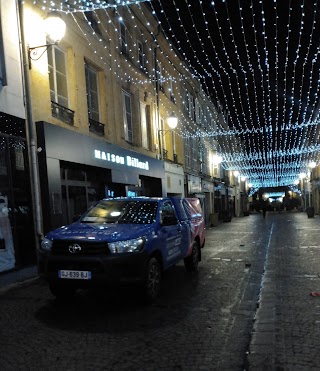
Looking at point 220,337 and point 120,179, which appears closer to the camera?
point 220,337

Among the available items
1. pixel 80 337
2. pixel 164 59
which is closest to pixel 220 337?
pixel 80 337

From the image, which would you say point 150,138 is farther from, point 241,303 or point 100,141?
point 241,303

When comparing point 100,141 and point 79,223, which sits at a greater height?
point 100,141

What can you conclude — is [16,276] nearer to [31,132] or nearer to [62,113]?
[31,132]

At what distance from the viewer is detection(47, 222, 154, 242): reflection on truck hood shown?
6.09 m

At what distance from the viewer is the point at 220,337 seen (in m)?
4.73

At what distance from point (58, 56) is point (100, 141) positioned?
2923 mm

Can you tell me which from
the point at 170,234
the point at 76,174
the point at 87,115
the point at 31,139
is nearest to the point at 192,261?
the point at 170,234

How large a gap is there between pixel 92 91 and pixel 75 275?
8987 mm

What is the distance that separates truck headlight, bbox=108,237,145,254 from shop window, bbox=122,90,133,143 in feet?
33.4

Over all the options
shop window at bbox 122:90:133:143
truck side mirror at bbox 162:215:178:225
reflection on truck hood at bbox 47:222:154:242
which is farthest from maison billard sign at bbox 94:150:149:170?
reflection on truck hood at bbox 47:222:154:242

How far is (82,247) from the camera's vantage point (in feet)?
19.9

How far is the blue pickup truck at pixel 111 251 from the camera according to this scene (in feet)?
19.5

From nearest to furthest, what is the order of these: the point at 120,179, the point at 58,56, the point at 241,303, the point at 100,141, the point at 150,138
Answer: the point at 241,303
the point at 58,56
the point at 100,141
the point at 120,179
the point at 150,138
